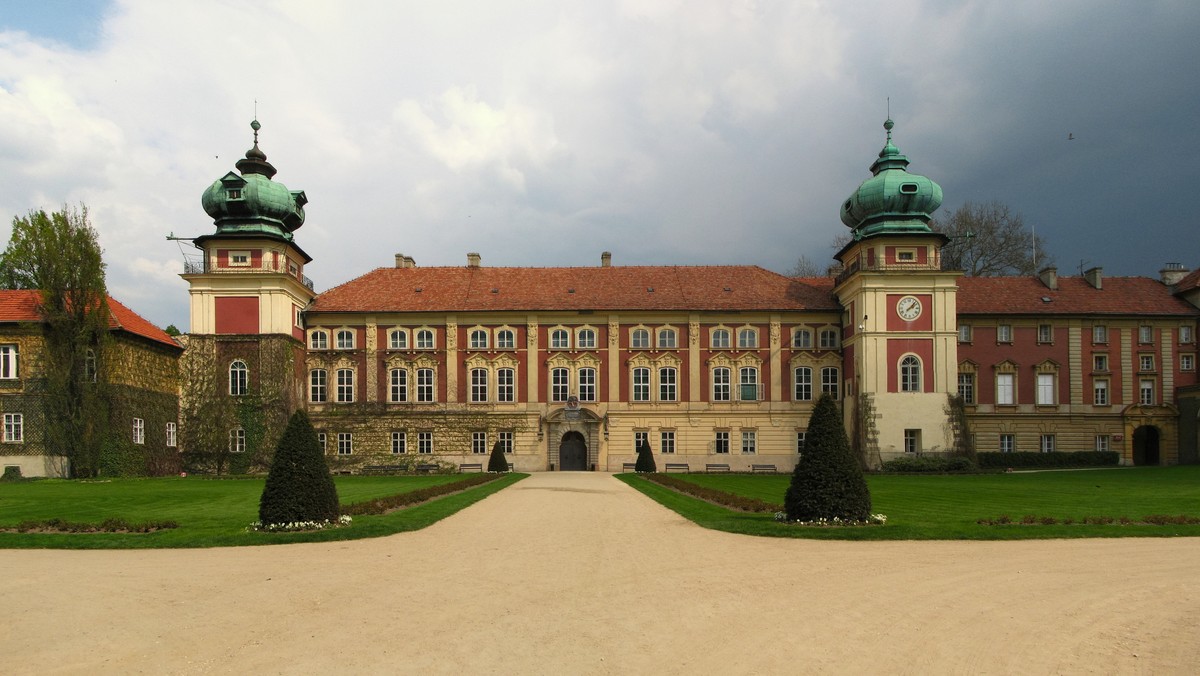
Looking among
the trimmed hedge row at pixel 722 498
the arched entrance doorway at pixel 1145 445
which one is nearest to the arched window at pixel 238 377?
the trimmed hedge row at pixel 722 498

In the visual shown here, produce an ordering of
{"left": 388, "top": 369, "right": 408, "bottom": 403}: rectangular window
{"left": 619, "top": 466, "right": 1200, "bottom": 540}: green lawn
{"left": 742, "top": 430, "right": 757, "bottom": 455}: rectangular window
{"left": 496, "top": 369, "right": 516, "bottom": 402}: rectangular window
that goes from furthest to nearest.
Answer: {"left": 496, "top": 369, "right": 516, "bottom": 402}: rectangular window, {"left": 388, "top": 369, "right": 408, "bottom": 403}: rectangular window, {"left": 742, "top": 430, "right": 757, "bottom": 455}: rectangular window, {"left": 619, "top": 466, "right": 1200, "bottom": 540}: green lawn

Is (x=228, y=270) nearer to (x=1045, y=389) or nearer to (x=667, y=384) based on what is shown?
(x=667, y=384)

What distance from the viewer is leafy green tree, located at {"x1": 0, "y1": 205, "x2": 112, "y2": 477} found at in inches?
1422

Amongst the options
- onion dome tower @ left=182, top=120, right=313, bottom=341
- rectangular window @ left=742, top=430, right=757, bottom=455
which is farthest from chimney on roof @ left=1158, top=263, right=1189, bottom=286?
onion dome tower @ left=182, top=120, right=313, bottom=341

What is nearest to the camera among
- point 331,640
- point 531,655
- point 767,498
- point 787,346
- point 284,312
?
point 531,655

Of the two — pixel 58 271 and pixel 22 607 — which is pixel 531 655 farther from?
pixel 58 271

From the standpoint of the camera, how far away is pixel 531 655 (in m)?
7.88

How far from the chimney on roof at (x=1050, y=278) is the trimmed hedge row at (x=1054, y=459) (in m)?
8.96

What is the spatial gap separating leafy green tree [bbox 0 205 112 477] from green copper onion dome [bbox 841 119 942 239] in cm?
3490

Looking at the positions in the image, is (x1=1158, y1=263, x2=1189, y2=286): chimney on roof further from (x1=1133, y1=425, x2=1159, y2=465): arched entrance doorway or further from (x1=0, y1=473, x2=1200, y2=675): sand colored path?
(x1=0, y1=473, x2=1200, y2=675): sand colored path

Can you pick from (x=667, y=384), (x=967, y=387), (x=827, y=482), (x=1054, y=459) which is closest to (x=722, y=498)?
(x=827, y=482)

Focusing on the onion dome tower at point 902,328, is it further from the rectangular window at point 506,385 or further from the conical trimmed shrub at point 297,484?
the conical trimmed shrub at point 297,484

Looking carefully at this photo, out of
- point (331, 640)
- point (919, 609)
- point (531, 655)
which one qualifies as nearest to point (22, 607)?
point (331, 640)

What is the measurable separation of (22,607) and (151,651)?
3.11 metres
